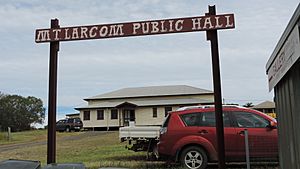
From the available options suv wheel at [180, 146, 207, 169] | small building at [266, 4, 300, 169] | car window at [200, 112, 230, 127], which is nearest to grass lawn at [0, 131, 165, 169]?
suv wheel at [180, 146, 207, 169]

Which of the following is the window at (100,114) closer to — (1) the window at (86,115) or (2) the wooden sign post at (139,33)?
(1) the window at (86,115)

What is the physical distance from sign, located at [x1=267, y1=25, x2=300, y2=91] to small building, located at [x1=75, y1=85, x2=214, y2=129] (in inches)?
1491

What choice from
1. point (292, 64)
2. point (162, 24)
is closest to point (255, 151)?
point (162, 24)

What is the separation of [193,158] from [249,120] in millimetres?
1846

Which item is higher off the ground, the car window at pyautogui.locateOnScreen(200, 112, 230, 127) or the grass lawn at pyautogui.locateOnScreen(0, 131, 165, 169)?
the car window at pyautogui.locateOnScreen(200, 112, 230, 127)

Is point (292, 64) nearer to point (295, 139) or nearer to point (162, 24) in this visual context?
point (295, 139)

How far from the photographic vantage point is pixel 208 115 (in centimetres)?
1057

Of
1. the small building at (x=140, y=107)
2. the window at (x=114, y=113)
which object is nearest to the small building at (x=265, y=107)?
the small building at (x=140, y=107)

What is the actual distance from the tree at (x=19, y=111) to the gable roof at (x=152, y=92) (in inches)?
1085

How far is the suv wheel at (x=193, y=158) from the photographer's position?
996cm

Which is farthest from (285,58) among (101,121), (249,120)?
(101,121)

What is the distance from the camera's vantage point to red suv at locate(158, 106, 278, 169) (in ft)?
32.5

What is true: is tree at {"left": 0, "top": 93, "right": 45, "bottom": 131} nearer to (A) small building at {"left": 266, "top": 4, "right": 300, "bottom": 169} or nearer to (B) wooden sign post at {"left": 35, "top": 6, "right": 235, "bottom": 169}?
(B) wooden sign post at {"left": 35, "top": 6, "right": 235, "bottom": 169}

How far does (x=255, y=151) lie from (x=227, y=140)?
777mm
